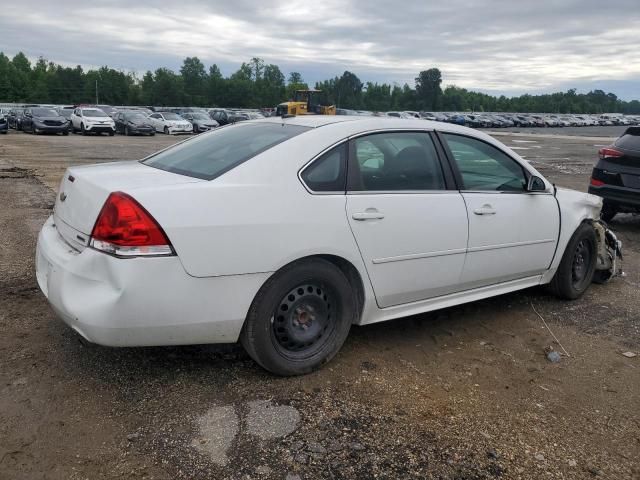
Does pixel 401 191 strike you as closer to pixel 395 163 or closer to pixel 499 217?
pixel 395 163

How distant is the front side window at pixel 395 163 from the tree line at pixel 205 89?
198 ft

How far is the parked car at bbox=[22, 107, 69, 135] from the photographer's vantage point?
2906cm

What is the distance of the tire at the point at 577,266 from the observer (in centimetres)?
498

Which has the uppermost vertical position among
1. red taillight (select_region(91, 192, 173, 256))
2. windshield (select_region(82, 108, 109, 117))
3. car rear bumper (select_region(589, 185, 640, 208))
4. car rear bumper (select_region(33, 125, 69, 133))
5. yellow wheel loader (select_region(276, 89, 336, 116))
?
yellow wheel loader (select_region(276, 89, 336, 116))

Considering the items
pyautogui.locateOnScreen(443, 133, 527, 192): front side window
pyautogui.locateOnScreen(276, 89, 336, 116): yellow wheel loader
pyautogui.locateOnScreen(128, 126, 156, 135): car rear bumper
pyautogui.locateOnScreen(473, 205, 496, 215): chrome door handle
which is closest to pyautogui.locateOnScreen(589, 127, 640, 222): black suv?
pyautogui.locateOnScreen(443, 133, 527, 192): front side window

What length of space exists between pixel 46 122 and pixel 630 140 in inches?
1098

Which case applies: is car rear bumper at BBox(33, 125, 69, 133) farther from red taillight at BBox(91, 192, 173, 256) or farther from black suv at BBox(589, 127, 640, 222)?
red taillight at BBox(91, 192, 173, 256)

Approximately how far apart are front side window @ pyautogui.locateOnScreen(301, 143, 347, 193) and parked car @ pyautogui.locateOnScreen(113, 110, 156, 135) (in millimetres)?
30635

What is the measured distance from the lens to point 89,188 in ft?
10.8

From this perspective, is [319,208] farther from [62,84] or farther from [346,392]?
[62,84]

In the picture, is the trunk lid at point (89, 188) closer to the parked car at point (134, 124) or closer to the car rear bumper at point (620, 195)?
the car rear bumper at point (620, 195)

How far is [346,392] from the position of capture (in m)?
3.35

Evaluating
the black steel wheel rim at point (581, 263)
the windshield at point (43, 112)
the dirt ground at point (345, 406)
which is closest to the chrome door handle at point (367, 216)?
the dirt ground at point (345, 406)

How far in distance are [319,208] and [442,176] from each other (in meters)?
1.12
